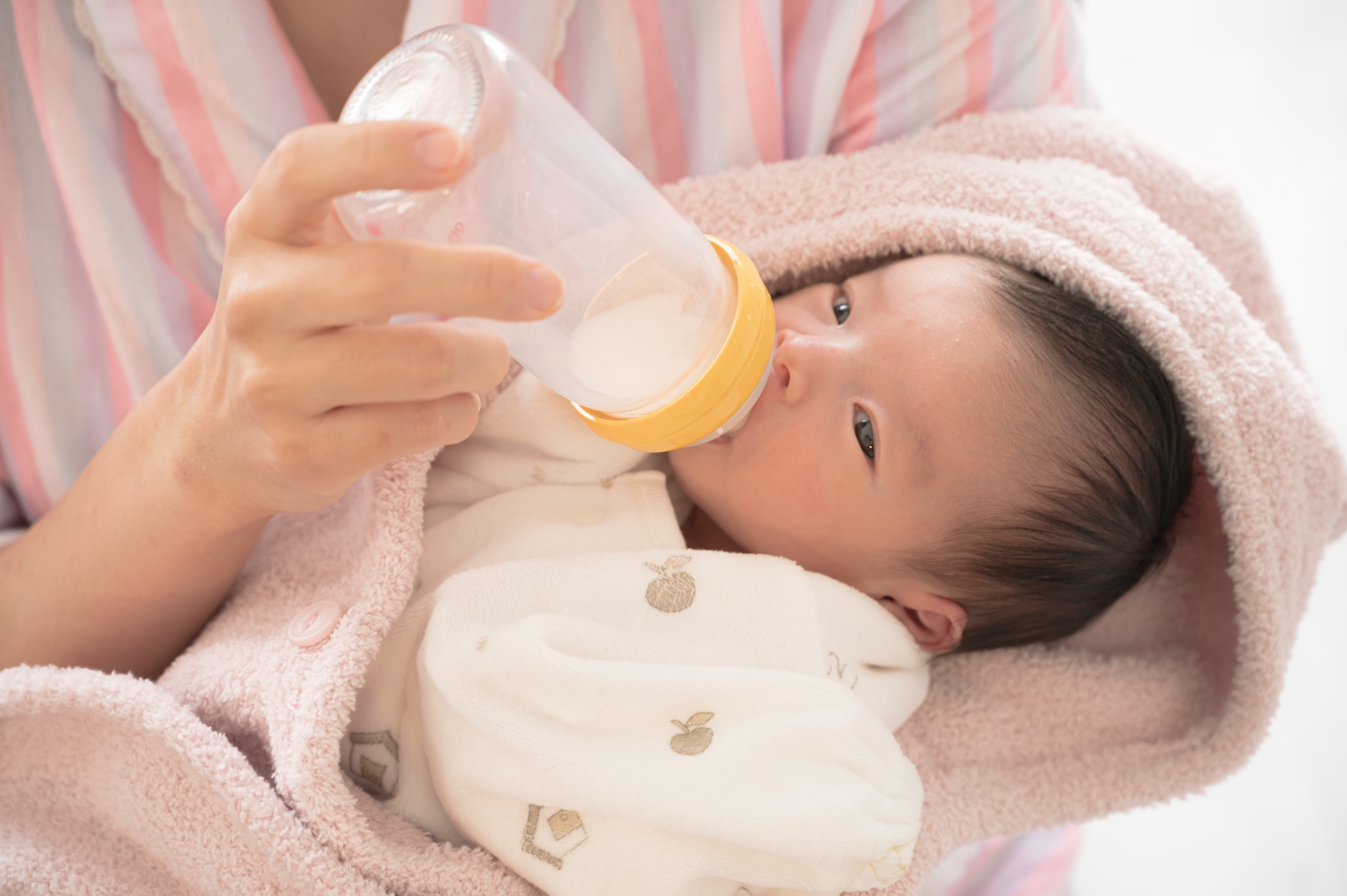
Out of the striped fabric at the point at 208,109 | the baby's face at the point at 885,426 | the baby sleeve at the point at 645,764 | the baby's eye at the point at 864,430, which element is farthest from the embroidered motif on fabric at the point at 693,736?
the striped fabric at the point at 208,109

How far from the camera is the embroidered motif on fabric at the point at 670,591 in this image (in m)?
1.07

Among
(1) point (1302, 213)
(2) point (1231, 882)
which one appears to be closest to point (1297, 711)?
(2) point (1231, 882)

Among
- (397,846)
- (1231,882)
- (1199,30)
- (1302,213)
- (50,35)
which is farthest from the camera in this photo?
(1199,30)

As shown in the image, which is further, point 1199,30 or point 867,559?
point 1199,30

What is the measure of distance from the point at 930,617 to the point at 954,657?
0.16m

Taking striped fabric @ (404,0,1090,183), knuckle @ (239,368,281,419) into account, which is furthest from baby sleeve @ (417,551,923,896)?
striped fabric @ (404,0,1090,183)

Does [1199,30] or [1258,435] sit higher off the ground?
[1199,30]

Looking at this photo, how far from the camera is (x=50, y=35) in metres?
1.11

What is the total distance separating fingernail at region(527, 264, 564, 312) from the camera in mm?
662

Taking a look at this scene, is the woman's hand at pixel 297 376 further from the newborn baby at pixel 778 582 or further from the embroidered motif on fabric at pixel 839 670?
the embroidered motif on fabric at pixel 839 670

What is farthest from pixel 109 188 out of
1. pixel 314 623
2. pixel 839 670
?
pixel 839 670

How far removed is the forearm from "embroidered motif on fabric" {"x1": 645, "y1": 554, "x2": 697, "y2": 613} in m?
0.42

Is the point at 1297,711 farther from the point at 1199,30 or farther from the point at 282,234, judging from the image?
the point at 282,234

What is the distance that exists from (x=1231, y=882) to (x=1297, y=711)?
33 cm
